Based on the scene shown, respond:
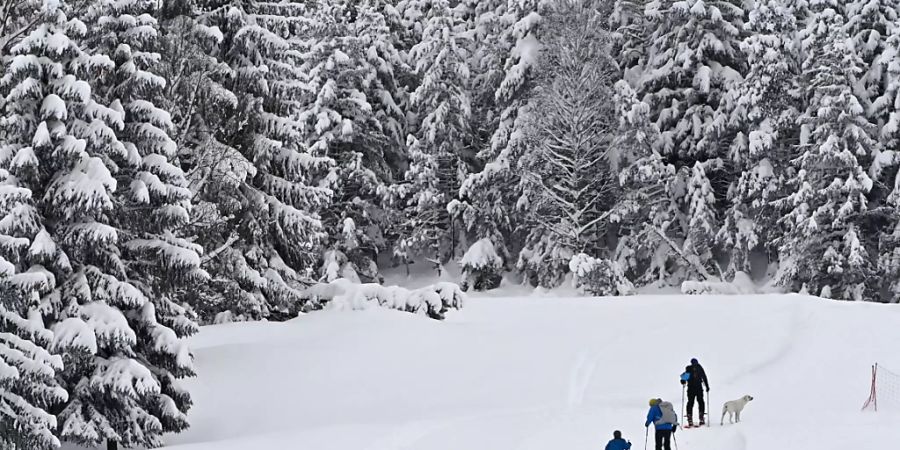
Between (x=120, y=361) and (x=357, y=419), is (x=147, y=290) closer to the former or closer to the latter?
(x=120, y=361)

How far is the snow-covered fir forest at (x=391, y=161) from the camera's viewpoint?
48.3ft

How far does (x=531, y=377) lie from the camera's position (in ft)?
68.6

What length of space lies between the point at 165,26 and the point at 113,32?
4.43m

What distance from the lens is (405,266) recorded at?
46250 mm

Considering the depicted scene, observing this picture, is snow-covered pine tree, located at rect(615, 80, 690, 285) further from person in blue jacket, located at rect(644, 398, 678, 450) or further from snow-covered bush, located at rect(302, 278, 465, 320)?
person in blue jacket, located at rect(644, 398, 678, 450)

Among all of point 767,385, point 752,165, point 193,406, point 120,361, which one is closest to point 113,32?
point 120,361

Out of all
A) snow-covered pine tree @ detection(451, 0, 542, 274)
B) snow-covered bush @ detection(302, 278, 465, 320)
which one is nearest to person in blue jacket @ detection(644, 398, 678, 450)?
snow-covered bush @ detection(302, 278, 465, 320)

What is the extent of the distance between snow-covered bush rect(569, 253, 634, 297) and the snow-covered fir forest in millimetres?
110

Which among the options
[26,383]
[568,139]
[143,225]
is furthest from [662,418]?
[568,139]

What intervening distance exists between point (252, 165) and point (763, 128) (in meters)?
23.2

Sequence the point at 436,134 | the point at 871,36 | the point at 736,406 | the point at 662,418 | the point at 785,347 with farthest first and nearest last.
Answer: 1. the point at 436,134
2. the point at 871,36
3. the point at 785,347
4. the point at 736,406
5. the point at 662,418

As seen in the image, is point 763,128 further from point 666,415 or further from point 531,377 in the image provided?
point 666,415

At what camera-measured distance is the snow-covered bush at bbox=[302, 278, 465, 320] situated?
2278 centimetres

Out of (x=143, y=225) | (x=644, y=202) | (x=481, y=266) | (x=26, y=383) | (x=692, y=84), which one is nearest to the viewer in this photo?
(x=26, y=383)
